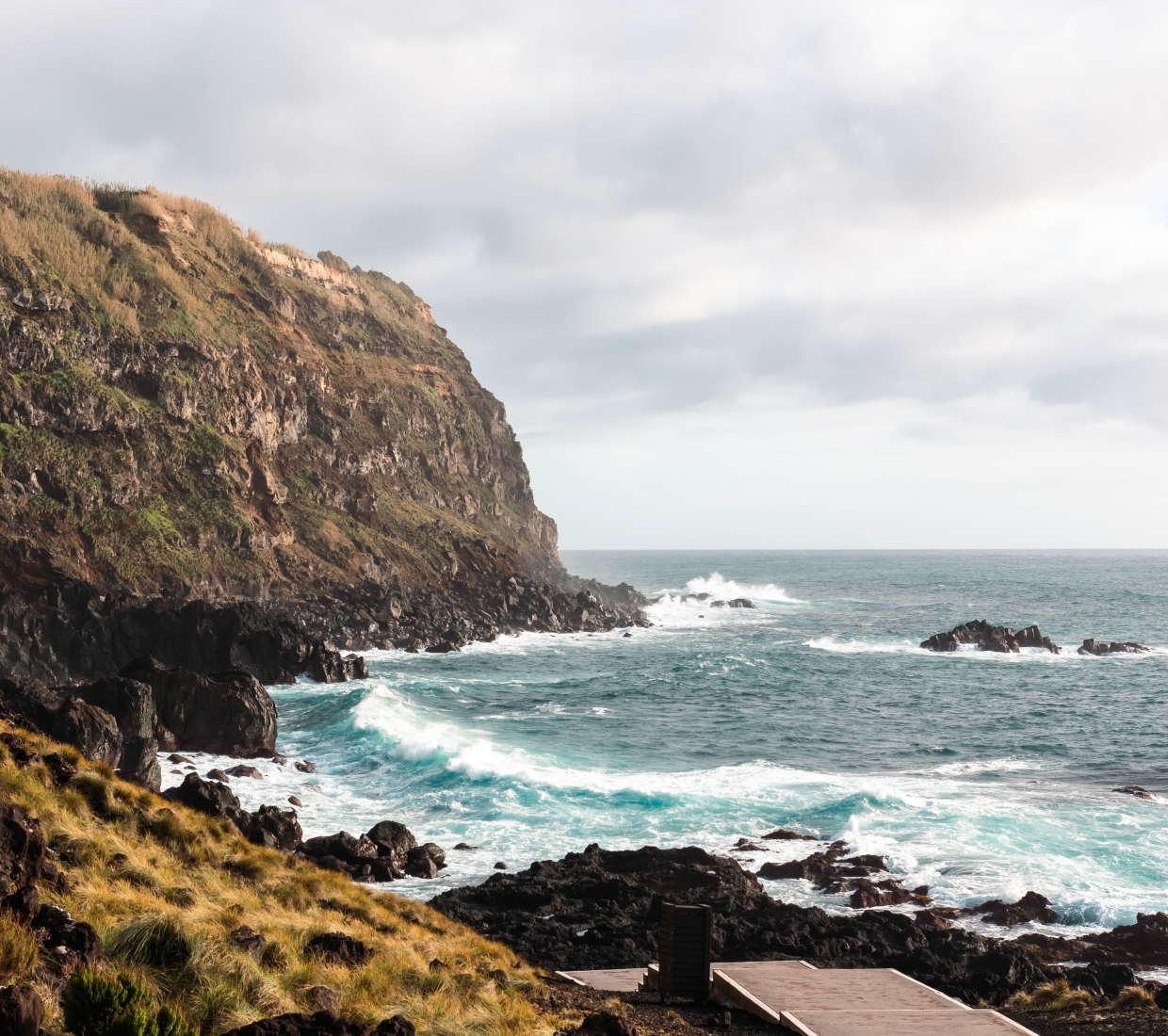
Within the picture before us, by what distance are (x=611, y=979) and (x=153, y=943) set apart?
970cm

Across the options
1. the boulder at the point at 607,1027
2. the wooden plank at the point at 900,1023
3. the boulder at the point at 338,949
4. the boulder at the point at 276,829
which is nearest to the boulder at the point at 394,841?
the boulder at the point at 276,829

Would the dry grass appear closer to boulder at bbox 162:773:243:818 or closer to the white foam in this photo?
boulder at bbox 162:773:243:818

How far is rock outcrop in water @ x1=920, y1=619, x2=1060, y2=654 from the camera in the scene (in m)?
74.9

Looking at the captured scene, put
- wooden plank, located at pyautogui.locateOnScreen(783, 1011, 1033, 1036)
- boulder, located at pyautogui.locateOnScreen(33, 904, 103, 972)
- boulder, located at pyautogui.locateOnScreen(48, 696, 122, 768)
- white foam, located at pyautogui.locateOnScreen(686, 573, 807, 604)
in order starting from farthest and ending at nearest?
white foam, located at pyautogui.locateOnScreen(686, 573, 807, 604) → boulder, located at pyautogui.locateOnScreen(48, 696, 122, 768) → wooden plank, located at pyautogui.locateOnScreen(783, 1011, 1033, 1036) → boulder, located at pyautogui.locateOnScreen(33, 904, 103, 972)

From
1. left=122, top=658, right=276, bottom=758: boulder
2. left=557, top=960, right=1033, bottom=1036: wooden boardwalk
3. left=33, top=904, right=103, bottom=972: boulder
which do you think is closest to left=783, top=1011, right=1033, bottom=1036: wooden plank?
left=557, top=960, right=1033, bottom=1036: wooden boardwalk

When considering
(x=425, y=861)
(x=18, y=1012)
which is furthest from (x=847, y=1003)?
(x=425, y=861)

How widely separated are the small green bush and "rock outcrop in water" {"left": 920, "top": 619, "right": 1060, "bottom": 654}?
77.4 m

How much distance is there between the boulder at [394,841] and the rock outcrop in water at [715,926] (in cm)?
270

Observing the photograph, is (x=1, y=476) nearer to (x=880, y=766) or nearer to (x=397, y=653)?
(x=397, y=653)

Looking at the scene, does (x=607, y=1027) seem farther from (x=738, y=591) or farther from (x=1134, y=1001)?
(x=738, y=591)

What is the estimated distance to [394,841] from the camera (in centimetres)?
2483

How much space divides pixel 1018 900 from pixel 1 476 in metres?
62.6

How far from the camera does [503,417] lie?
437ft

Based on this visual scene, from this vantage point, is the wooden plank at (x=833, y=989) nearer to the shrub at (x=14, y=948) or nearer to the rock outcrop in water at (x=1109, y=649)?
the shrub at (x=14, y=948)
